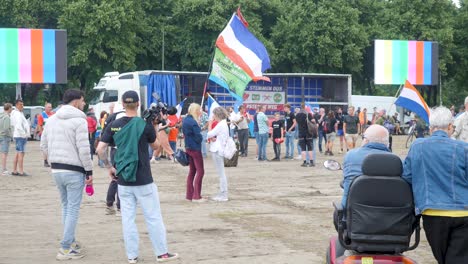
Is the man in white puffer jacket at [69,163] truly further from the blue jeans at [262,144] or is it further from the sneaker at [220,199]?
the blue jeans at [262,144]

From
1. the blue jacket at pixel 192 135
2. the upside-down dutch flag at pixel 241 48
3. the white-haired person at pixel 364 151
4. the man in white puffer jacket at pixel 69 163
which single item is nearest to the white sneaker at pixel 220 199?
the blue jacket at pixel 192 135

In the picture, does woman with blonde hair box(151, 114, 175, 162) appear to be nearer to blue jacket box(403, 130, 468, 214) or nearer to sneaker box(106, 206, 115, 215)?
sneaker box(106, 206, 115, 215)

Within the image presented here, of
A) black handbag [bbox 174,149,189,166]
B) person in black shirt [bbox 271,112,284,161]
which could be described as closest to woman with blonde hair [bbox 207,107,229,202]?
black handbag [bbox 174,149,189,166]

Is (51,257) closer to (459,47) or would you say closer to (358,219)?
(358,219)

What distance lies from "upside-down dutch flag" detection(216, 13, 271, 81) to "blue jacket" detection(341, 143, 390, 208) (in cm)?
1623

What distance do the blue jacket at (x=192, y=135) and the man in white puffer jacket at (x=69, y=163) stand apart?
4.85m

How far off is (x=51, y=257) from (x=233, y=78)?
47.8 ft

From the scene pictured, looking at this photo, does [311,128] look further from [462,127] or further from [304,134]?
[462,127]

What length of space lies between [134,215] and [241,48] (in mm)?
15198

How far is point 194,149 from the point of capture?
14.0 metres

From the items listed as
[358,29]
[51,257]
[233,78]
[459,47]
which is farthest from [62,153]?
[459,47]

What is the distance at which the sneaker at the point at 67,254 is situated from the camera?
891 centimetres

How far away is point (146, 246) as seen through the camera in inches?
384

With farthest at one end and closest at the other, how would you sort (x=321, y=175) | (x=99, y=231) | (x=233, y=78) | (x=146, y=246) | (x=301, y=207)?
(x=233, y=78), (x=321, y=175), (x=301, y=207), (x=99, y=231), (x=146, y=246)
